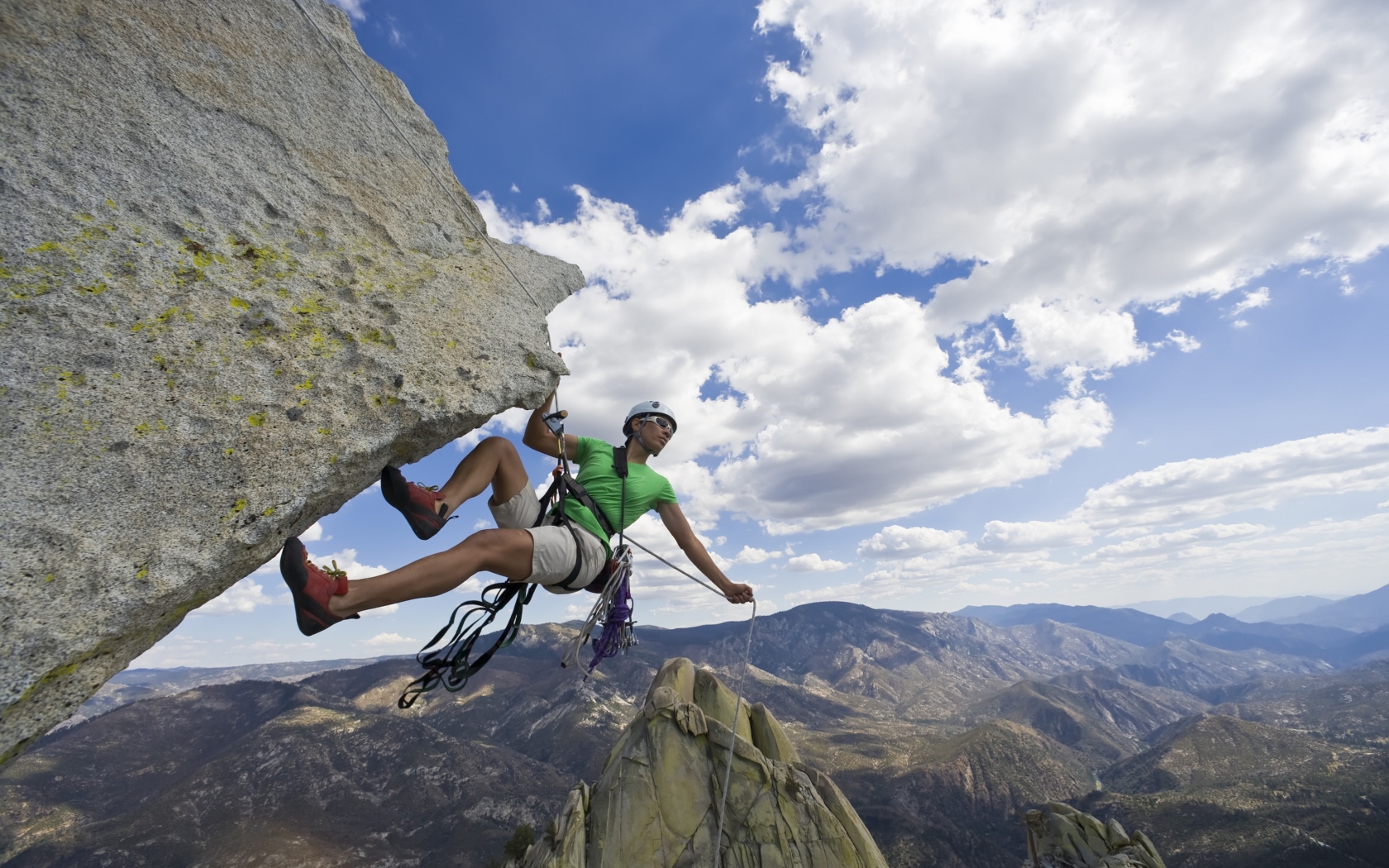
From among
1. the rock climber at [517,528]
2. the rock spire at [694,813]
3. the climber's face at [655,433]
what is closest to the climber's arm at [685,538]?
the rock climber at [517,528]

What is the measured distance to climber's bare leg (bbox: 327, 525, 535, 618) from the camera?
348cm

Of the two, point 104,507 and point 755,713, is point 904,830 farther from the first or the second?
point 104,507

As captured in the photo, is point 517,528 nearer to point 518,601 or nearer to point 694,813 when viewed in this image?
point 518,601

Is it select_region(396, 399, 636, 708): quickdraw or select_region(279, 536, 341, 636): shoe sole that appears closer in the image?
select_region(279, 536, 341, 636): shoe sole

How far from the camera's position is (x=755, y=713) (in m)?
25.7

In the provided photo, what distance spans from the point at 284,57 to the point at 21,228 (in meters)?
2.42

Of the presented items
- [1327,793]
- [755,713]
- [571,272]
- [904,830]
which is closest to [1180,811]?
[1327,793]

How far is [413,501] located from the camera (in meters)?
3.75

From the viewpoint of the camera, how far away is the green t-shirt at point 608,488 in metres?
5.20

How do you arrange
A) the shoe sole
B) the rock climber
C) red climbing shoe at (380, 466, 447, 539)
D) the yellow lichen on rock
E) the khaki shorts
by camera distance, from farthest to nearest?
1. the khaki shorts
2. red climbing shoe at (380, 466, 447, 539)
3. the rock climber
4. the shoe sole
5. the yellow lichen on rock

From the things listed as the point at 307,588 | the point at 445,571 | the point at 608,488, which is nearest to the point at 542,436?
the point at 608,488

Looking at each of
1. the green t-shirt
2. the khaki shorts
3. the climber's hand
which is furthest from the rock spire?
the khaki shorts

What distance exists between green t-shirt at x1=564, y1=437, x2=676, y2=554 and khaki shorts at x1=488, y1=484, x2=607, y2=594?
0.19 meters

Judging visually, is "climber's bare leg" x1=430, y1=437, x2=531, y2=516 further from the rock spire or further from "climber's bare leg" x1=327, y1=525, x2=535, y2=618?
the rock spire
